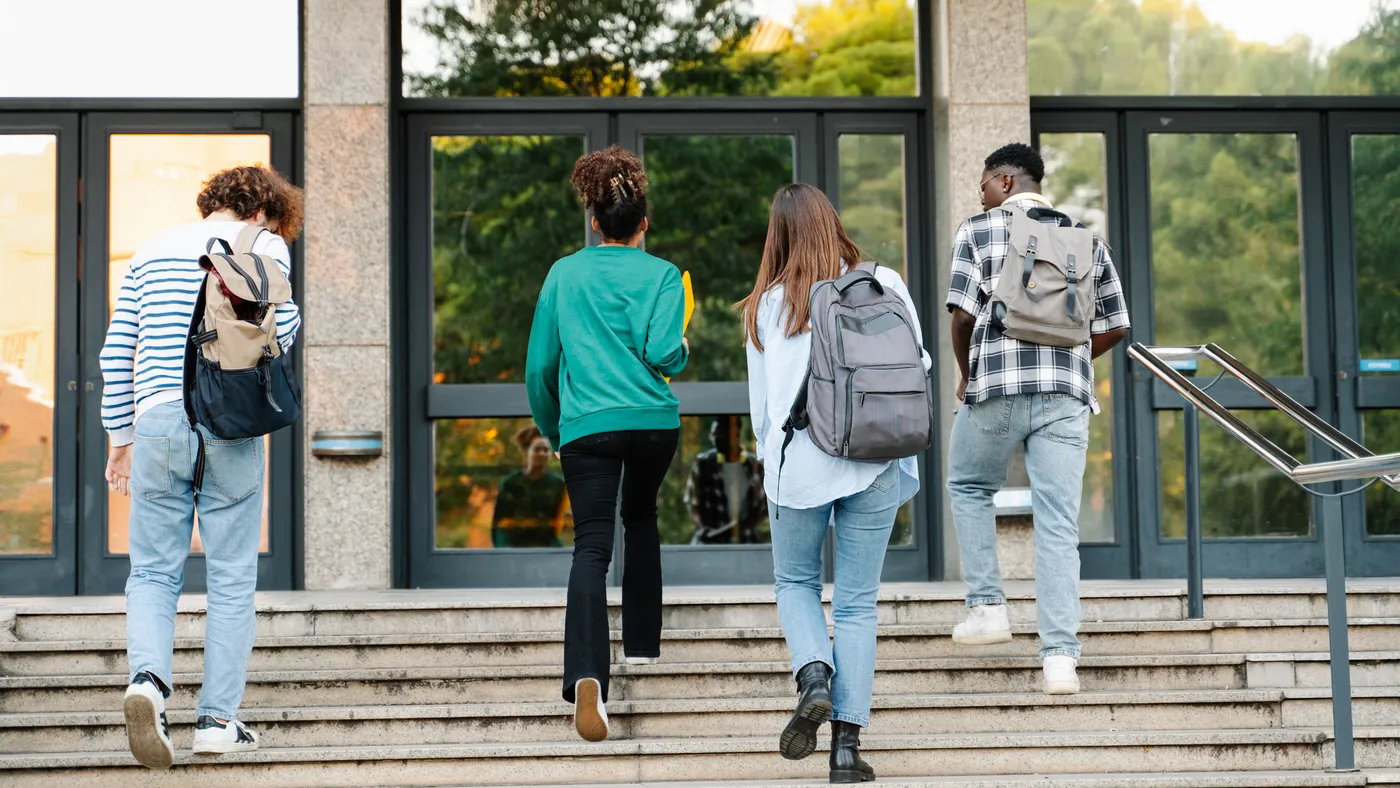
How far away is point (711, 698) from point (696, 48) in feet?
13.2

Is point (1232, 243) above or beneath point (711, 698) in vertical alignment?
above

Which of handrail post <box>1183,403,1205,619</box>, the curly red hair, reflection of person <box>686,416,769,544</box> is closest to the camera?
the curly red hair

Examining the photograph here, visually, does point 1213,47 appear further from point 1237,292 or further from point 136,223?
point 136,223

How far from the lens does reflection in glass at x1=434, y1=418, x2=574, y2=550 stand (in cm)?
784

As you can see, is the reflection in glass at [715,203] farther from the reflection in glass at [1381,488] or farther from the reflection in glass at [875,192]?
the reflection in glass at [1381,488]

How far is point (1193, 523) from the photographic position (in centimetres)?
597

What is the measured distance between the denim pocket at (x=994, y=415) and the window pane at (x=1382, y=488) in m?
3.91

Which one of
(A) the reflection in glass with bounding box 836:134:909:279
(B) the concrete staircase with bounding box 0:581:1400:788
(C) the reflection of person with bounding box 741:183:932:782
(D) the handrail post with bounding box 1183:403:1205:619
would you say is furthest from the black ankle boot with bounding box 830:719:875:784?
(A) the reflection in glass with bounding box 836:134:909:279

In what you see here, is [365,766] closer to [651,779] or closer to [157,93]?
[651,779]

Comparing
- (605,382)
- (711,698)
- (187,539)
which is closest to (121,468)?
(187,539)

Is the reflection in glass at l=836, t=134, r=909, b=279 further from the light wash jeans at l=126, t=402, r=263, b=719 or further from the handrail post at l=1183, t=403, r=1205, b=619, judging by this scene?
the light wash jeans at l=126, t=402, r=263, b=719

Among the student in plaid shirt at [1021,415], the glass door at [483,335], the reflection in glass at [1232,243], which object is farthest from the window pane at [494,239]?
the reflection in glass at [1232,243]

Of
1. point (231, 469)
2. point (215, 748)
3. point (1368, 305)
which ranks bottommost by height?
point (215, 748)

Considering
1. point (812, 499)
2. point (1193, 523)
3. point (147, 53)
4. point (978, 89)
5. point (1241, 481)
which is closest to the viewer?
point (812, 499)
